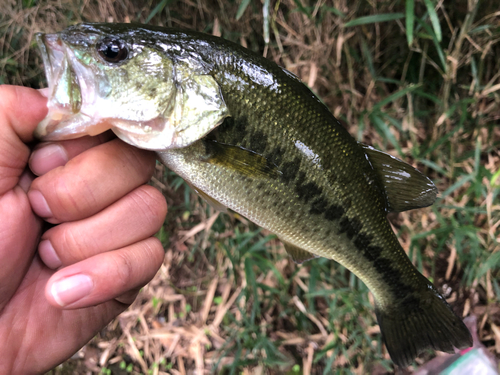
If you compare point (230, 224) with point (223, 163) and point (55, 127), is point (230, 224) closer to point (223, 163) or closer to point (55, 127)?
point (223, 163)

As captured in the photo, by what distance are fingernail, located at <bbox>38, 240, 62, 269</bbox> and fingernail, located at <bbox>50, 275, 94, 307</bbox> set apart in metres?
0.18

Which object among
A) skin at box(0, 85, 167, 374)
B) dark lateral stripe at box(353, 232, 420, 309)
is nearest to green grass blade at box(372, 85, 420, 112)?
dark lateral stripe at box(353, 232, 420, 309)

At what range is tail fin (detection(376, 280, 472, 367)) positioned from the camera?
1.47m

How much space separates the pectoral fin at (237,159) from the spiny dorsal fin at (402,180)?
49 cm

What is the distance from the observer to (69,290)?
0.97 metres

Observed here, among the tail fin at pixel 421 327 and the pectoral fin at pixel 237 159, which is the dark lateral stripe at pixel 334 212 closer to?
the pectoral fin at pixel 237 159

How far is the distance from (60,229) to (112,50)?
660 mm

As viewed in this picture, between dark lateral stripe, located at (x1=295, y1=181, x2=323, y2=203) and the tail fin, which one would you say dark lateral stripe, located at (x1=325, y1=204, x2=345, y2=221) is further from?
the tail fin

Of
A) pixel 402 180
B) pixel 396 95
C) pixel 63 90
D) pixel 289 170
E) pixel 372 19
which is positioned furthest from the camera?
pixel 396 95

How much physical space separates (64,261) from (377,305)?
58.0 inches

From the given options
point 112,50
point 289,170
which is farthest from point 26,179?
point 289,170

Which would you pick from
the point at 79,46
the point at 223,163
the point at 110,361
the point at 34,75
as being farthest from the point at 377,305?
the point at 34,75

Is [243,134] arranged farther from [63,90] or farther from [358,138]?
[358,138]

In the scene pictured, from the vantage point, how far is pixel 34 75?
2.48 metres
